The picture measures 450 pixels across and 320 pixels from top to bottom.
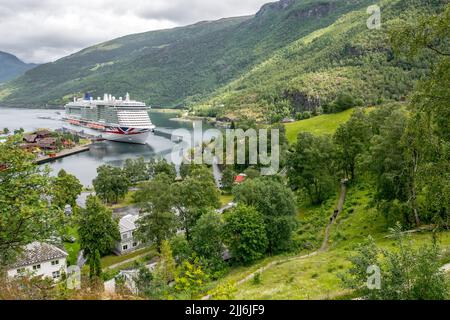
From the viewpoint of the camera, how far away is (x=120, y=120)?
118 m

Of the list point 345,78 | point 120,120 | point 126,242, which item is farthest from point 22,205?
point 345,78

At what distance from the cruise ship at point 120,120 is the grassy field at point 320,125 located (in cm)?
5595

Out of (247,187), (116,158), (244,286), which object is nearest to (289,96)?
(116,158)

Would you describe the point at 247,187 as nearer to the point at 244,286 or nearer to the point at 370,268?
the point at 244,286

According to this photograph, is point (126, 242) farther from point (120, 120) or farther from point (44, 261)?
point (120, 120)

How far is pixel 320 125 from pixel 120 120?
2864 inches

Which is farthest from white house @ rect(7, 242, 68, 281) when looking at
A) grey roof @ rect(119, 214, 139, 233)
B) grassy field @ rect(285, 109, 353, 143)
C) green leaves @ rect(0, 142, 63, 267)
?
grassy field @ rect(285, 109, 353, 143)

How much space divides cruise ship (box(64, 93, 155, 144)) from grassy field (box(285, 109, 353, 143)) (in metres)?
56.0

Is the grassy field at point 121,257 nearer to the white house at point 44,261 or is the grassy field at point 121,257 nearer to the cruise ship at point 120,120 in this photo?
the white house at point 44,261

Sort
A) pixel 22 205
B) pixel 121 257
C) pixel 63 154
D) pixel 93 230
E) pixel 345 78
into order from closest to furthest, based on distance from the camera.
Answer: pixel 22 205
pixel 93 230
pixel 121 257
pixel 63 154
pixel 345 78

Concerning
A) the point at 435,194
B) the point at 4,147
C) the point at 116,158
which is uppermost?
the point at 4,147

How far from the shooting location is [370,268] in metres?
8.98

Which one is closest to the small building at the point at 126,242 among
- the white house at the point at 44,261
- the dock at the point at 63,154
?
the white house at the point at 44,261
